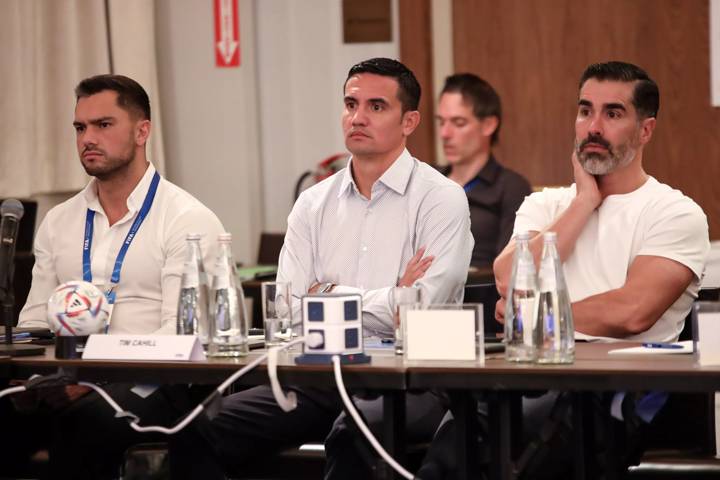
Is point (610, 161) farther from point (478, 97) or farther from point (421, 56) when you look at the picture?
point (421, 56)

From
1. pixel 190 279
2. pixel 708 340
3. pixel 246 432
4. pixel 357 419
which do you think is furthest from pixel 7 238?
pixel 708 340

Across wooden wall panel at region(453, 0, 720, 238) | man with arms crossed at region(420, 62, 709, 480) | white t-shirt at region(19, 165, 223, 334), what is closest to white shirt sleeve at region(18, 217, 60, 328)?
white t-shirt at region(19, 165, 223, 334)

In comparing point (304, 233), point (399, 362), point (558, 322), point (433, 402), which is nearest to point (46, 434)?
point (304, 233)

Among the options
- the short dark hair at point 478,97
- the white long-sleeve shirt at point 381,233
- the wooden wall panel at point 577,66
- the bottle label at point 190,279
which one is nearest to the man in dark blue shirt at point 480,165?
the short dark hair at point 478,97

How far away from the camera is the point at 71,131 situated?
546 cm

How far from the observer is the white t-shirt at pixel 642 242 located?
9.64 feet

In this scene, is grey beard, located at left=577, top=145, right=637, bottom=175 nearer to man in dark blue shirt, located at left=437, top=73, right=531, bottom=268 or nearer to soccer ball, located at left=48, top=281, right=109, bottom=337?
soccer ball, located at left=48, top=281, right=109, bottom=337

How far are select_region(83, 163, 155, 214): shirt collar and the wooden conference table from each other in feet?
3.19

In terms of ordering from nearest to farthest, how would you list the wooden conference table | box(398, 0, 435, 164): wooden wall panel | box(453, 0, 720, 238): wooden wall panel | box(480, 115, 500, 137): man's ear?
the wooden conference table → box(480, 115, 500, 137): man's ear → box(453, 0, 720, 238): wooden wall panel → box(398, 0, 435, 164): wooden wall panel

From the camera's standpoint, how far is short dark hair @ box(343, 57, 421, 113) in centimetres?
344

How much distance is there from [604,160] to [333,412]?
1.00m

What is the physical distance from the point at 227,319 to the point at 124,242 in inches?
39.1

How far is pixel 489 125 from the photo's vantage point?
509 cm

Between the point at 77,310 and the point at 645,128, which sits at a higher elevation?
the point at 645,128
